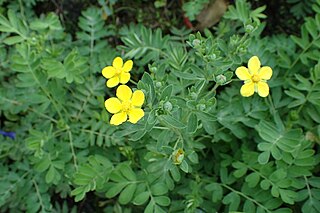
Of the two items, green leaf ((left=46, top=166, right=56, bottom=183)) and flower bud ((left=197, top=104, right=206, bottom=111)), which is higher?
flower bud ((left=197, top=104, right=206, bottom=111))

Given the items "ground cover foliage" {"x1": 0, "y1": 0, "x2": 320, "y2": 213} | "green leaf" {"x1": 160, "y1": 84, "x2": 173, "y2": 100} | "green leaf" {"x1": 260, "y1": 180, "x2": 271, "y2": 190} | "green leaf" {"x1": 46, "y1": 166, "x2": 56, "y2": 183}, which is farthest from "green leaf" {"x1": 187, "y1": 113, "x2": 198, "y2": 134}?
"green leaf" {"x1": 46, "y1": 166, "x2": 56, "y2": 183}

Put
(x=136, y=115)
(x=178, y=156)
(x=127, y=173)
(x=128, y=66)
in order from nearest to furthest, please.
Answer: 1. (x=136, y=115)
2. (x=178, y=156)
3. (x=128, y=66)
4. (x=127, y=173)

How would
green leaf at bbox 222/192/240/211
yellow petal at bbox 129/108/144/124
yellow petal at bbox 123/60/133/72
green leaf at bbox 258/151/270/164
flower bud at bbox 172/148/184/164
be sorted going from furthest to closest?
1. green leaf at bbox 222/192/240/211
2. green leaf at bbox 258/151/270/164
3. yellow petal at bbox 123/60/133/72
4. flower bud at bbox 172/148/184/164
5. yellow petal at bbox 129/108/144/124

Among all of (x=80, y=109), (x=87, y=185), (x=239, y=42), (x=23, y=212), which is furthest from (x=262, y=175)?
(x=23, y=212)

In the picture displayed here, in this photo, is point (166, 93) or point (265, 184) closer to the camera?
point (166, 93)

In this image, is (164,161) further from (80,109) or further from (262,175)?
(80,109)

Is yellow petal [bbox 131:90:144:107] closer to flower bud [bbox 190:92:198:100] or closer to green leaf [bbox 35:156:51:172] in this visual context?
flower bud [bbox 190:92:198:100]

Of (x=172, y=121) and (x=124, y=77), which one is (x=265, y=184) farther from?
(x=124, y=77)

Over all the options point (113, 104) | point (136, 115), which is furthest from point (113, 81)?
point (136, 115)
